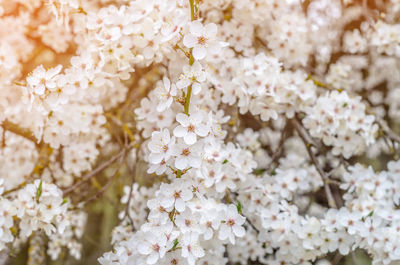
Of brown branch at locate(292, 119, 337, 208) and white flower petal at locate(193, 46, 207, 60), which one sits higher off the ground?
white flower petal at locate(193, 46, 207, 60)

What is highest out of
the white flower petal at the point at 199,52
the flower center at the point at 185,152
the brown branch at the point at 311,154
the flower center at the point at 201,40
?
the flower center at the point at 201,40

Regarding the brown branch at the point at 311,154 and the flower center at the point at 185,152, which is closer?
the flower center at the point at 185,152

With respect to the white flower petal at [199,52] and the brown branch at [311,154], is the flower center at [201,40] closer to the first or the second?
the white flower petal at [199,52]

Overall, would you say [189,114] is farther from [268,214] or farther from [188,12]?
[268,214]

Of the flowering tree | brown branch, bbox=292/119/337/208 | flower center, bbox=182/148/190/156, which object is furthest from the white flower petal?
brown branch, bbox=292/119/337/208

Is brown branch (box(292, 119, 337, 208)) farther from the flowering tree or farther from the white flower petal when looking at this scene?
the white flower petal

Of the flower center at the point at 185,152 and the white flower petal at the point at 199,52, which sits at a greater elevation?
the white flower petal at the point at 199,52

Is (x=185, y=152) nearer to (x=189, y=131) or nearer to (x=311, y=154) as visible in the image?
(x=189, y=131)

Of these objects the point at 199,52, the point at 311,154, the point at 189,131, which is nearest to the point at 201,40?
the point at 199,52

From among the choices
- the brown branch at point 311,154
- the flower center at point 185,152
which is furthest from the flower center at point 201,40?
the brown branch at point 311,154
